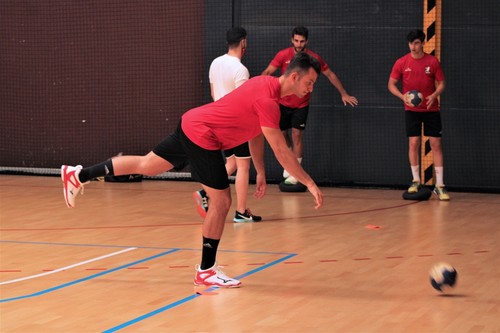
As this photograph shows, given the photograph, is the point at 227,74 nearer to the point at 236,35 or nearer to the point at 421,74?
the point at 236,35

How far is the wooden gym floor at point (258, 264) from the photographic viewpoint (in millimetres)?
7059

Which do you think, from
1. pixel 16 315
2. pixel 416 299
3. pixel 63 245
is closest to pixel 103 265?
pixel 63 245

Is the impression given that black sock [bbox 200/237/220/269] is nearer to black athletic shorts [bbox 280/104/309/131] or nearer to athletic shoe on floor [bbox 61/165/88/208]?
athletic shoe on floor [bbox 61/165/88/208]

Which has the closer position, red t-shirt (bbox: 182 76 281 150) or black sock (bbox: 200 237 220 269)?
red t-shirt (bbox: 182 76 281 150)

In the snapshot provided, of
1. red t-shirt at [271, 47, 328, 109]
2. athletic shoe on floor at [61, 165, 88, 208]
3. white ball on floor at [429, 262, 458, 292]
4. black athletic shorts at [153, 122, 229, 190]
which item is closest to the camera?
white ball on floor at [429, 262, 458, 292]

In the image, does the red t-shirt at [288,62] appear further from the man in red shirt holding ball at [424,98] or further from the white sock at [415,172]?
the white sock at [415,172]

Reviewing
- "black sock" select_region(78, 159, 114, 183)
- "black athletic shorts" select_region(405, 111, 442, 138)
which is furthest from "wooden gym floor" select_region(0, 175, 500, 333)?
"black athletic shorts" select_region(405, 111, 442, 138)

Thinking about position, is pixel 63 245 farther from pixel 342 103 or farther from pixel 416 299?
pixel 342 103

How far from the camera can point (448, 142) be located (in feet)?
47.6

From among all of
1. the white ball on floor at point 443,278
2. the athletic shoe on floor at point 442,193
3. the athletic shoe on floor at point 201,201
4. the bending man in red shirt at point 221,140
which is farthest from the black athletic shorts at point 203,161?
A: the athletic shoe on floor at point 442,193

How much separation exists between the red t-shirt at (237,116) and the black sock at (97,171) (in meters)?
0.76

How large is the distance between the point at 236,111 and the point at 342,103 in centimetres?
738

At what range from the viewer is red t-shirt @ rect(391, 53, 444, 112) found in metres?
13.4

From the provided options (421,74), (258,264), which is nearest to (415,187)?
(421,74)
